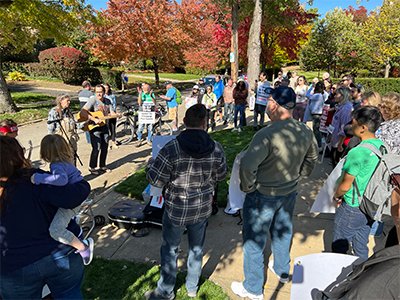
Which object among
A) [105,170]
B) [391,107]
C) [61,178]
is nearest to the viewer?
[61,178]

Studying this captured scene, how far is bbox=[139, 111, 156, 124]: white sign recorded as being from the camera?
28.9ft

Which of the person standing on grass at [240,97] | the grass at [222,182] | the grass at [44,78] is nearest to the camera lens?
the grass at [222,182]

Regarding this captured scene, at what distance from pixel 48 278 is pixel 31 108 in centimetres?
1466

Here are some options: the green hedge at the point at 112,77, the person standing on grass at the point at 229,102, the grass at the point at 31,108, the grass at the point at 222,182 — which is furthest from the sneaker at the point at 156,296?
the green hedge at the point at 112,77

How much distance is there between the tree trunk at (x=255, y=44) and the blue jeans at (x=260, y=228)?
41.7 ft

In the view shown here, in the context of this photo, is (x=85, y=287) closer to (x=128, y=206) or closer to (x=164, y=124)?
(x=128, y=206)

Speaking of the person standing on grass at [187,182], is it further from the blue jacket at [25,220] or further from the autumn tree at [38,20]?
the autumn tree at [38,20]

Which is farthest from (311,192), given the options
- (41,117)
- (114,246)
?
(41,117)

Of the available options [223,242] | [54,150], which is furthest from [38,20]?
[223,242]

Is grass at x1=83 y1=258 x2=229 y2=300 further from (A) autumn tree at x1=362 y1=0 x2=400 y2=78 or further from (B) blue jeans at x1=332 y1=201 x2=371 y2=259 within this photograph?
(A) autumn tree at x1=362 y1=0 x2=400 y2=78

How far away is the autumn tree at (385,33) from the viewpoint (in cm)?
2494

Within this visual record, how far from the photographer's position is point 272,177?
279cm

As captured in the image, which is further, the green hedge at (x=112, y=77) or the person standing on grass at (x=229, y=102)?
the green hedge at (x=112, y=77)

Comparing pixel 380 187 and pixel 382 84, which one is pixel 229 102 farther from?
pixel 382 84
